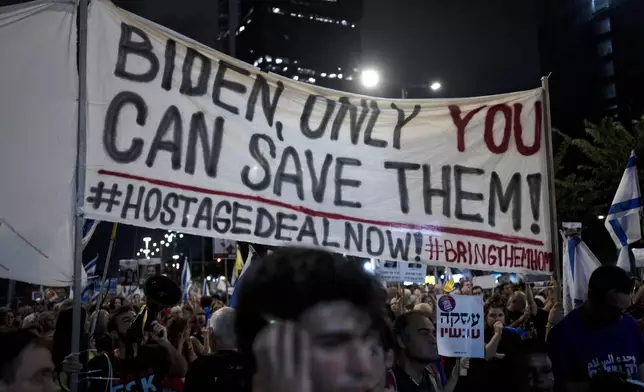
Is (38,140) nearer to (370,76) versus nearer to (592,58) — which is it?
(370,76)

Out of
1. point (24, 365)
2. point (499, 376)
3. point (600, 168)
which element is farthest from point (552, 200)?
point (600, 168)

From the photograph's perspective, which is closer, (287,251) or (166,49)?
(287,251)

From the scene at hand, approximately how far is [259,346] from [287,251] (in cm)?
26

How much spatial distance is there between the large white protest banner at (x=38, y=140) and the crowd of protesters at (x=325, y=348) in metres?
0.49

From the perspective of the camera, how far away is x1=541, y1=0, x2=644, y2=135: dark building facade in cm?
5012

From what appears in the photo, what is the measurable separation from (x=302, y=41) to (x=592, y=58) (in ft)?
263

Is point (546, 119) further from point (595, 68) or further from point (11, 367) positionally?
point (595, 68)

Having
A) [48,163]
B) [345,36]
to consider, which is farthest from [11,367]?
[345,36]

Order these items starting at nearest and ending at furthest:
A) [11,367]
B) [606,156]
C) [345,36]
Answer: [11,367] < [606,156] < [345,36]

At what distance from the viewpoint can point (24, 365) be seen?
8.73ft

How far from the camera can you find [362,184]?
5004mm

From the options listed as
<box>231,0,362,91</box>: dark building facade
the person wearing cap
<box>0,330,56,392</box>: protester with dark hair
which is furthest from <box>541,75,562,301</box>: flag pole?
<box>231,0,362,91</box>: dark building facade

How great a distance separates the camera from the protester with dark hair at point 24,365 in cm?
264

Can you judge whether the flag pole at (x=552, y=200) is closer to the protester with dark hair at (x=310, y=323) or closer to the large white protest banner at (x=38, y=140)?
the large white protest banner at (x=38, y=140)
